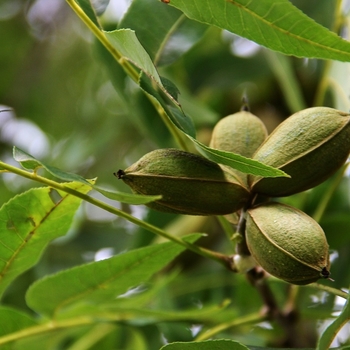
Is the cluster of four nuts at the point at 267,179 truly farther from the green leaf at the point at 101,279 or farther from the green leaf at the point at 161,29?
the green leaf at the point at 161,29

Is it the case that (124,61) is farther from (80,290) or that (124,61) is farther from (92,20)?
(80,290)

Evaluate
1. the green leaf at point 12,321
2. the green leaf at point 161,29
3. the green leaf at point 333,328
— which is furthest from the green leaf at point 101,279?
the green leaf at point 161,29

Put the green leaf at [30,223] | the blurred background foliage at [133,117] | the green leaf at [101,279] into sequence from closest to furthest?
the green leaf at [30,223] → the green leaf at [101,279] → the blurred background foliage at [133,117]

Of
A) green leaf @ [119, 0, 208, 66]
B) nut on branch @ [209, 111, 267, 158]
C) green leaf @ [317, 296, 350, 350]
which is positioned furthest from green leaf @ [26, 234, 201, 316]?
green leaf @ [119, 0, 208, 66]

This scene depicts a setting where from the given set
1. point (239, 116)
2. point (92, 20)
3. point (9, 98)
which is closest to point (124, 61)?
point (92, 20)

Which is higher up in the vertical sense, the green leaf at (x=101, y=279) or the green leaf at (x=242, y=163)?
the green leaf at (x=242, y=163)

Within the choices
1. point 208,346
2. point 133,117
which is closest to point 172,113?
point 208,346
